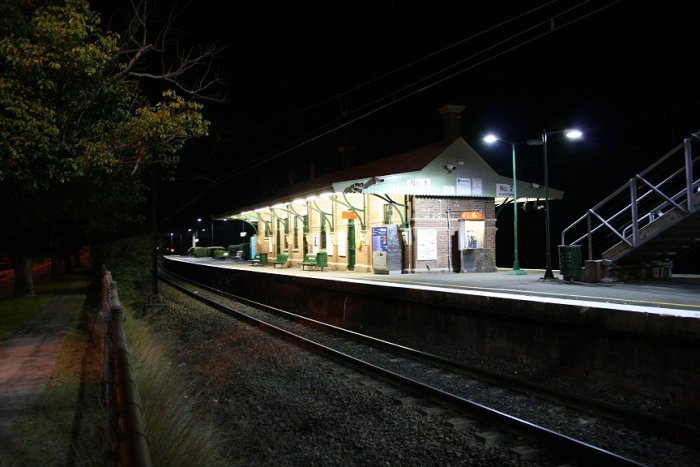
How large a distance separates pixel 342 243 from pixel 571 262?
44.4 feet

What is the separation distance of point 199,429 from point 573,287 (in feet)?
44.3

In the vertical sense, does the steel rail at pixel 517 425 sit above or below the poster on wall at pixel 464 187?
below

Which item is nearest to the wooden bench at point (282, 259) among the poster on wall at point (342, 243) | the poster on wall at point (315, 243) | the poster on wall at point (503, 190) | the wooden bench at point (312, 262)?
the poster on wall at point (315, 243)

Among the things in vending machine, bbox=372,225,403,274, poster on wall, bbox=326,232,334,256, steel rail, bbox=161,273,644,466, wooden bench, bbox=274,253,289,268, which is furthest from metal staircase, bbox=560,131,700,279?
wooden bench, bbox=274,253,289,268

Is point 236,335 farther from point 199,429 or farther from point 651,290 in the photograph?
point 651,290

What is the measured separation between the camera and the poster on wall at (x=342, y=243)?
96.9ft

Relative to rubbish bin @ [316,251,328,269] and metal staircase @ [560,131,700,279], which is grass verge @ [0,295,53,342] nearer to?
rubbish bin @ [316,251,328,269]

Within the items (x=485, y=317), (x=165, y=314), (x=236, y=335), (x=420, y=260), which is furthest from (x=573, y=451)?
(x=420, y=260)

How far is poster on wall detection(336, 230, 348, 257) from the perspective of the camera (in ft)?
96.9

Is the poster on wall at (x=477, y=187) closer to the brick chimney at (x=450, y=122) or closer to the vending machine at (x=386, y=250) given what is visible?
the brick chimney at (x=450, y=122)

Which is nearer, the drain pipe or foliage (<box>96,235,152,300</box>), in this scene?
the drain pipe

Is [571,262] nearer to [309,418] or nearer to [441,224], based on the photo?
[441,224]

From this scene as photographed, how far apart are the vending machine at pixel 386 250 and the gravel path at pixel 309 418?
1252cm

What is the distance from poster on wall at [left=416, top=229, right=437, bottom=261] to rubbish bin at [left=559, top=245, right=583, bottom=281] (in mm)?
7121
